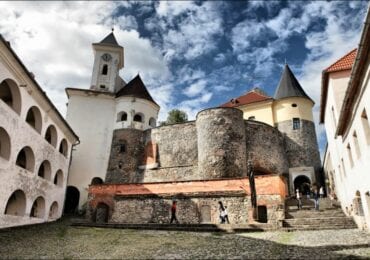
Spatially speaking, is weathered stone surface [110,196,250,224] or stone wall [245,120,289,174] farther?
stone wall [245,120,289,174]

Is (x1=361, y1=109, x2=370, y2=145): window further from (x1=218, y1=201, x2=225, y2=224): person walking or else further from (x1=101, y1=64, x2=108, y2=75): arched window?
(x1=101, y1=64, x2=108, y2=75): arched window

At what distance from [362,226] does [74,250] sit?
924cm

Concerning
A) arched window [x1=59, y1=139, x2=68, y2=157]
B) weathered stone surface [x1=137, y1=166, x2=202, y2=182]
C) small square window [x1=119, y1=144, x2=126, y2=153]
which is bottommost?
weathered stone surface [x1=137, y1=166, x2=202, y2=182]

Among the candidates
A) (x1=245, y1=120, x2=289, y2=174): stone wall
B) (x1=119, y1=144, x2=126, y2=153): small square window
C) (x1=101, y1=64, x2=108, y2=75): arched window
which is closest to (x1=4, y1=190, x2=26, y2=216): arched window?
(x1=119, y1=144, x2=126, y2=153): small square window

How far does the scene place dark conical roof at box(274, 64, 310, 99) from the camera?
25.5m

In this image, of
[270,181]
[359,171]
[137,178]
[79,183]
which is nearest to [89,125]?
[79,183]

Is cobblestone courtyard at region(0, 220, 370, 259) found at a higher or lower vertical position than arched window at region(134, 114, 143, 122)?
lower

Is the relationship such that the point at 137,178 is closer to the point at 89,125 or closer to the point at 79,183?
the point at 79,183

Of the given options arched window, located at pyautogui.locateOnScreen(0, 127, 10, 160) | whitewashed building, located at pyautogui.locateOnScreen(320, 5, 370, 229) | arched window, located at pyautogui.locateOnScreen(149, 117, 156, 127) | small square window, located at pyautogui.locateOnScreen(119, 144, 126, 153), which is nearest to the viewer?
whitewashed building, located at pyautogui.locateOnScreen(320, 5, 370, 229)

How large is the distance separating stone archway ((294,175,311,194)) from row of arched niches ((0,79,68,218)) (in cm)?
1736

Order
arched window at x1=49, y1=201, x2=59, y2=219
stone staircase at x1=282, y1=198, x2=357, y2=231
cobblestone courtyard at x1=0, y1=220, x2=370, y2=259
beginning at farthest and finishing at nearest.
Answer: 1. arched window at x1=49, y1=201, x2=59, y2=219
2. stone staircase at x1=282, y1=198, x2=357, y2=231
3. cobblestone courtyard at x1=0, y1=220, x2=370, y2=259

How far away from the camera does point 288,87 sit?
85.4ft

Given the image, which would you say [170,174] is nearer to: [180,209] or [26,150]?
[180,209]

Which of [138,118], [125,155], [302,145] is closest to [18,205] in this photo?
[125,155]
